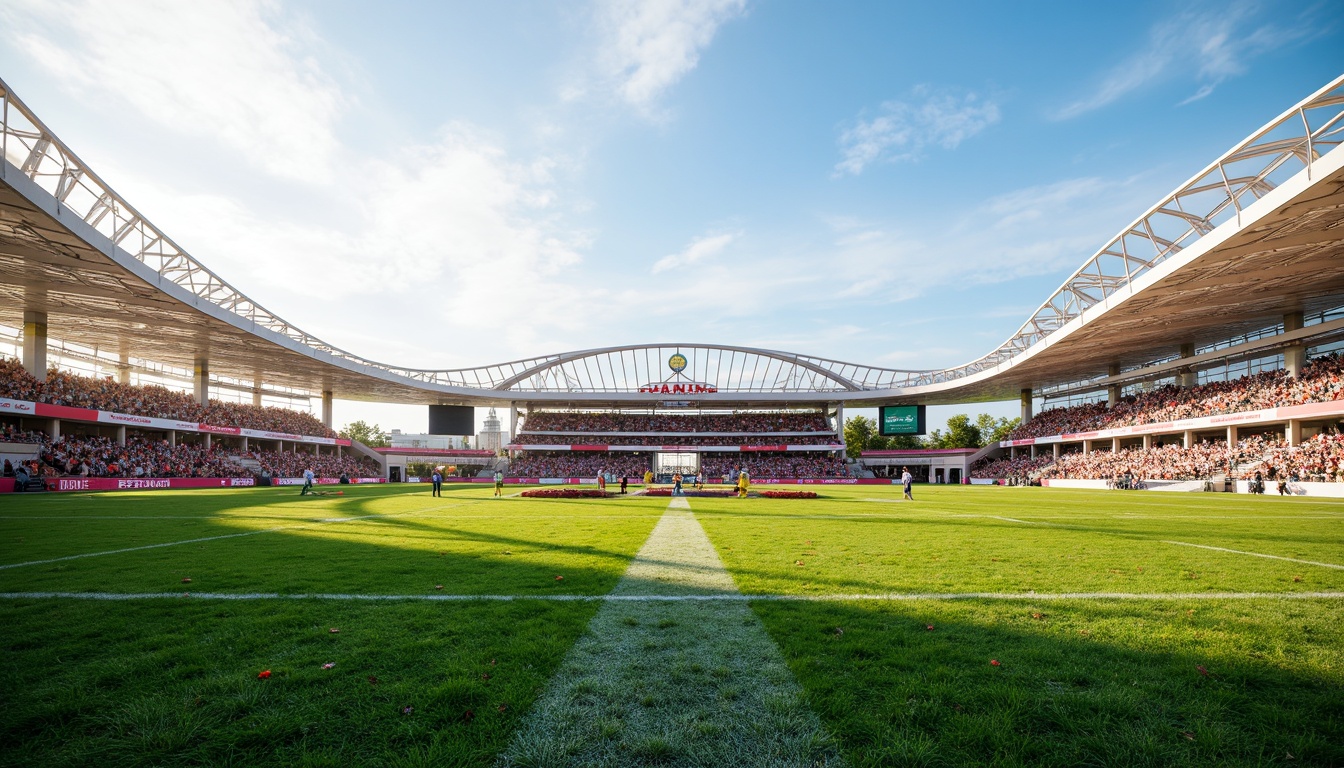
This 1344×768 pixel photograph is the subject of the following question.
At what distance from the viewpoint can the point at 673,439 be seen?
237 ft

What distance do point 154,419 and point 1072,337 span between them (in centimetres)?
6660

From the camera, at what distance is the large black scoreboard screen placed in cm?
7058

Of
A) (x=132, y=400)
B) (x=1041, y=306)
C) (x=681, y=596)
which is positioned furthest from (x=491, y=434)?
(x=681, y=596)

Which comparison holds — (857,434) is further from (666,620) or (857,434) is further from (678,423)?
(666,620)

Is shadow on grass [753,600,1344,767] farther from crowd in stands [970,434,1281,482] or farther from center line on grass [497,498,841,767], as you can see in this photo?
crowd in stands [970,434,1281,482]

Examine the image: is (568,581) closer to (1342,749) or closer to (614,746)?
(614,746)

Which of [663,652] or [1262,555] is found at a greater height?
[663,652]

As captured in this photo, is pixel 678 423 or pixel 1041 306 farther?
pixel 678 423

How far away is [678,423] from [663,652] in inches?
2775

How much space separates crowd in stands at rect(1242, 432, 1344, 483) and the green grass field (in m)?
30.7

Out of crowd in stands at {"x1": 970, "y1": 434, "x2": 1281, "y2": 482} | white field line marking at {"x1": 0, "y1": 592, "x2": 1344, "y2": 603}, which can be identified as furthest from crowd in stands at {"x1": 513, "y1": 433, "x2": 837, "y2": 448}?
white field line marking at {"x1": 0, "y1": 592, "x2": 1344, "y2": 603}

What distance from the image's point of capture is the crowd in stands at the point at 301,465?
49781mm

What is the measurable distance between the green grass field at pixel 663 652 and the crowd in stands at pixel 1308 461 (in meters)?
30.7

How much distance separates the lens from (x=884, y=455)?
79.4m
